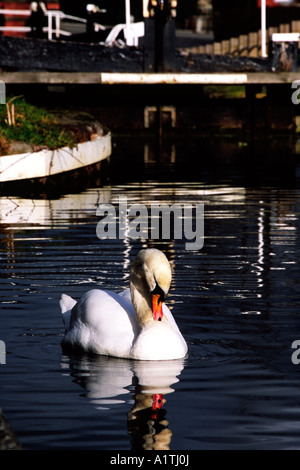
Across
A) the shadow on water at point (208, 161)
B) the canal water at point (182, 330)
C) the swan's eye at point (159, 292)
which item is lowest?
the shadow on water at point (208, 161)

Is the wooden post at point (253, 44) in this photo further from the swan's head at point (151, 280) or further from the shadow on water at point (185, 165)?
the swan's head at point (151, 280)

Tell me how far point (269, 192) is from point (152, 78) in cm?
748

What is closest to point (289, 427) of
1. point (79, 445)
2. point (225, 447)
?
point (225, 447)

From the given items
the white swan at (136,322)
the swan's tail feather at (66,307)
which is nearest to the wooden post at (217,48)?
the swan's tail feather at (66,307)

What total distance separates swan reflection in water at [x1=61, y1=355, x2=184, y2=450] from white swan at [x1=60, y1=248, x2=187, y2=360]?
0.08 meters

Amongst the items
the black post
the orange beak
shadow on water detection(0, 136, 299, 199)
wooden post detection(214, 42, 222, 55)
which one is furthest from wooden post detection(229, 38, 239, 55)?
the orange beak

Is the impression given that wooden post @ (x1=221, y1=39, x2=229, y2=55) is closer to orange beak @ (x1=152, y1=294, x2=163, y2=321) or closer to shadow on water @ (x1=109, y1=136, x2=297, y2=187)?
shadow on water @ (x1=109, y1=136, x2=297, y2=187)

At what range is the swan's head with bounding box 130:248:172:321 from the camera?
321 inches

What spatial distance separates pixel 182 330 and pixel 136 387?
5.15ft

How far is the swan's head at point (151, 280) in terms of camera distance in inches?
321

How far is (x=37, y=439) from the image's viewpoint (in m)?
6.43

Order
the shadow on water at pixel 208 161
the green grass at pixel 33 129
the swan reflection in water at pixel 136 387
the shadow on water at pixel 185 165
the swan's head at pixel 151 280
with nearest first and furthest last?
the swan reflection in water at pixel 136 387 < the swan's head at pixel 151 280 < the shadow on water at pixel 185 165 < the green grass at pixel 33 129 < the shadow on water at pixel 208 161

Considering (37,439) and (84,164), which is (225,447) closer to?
(37,439)

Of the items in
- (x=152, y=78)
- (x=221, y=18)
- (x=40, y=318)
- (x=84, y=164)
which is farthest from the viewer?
(x=221, y=18)
